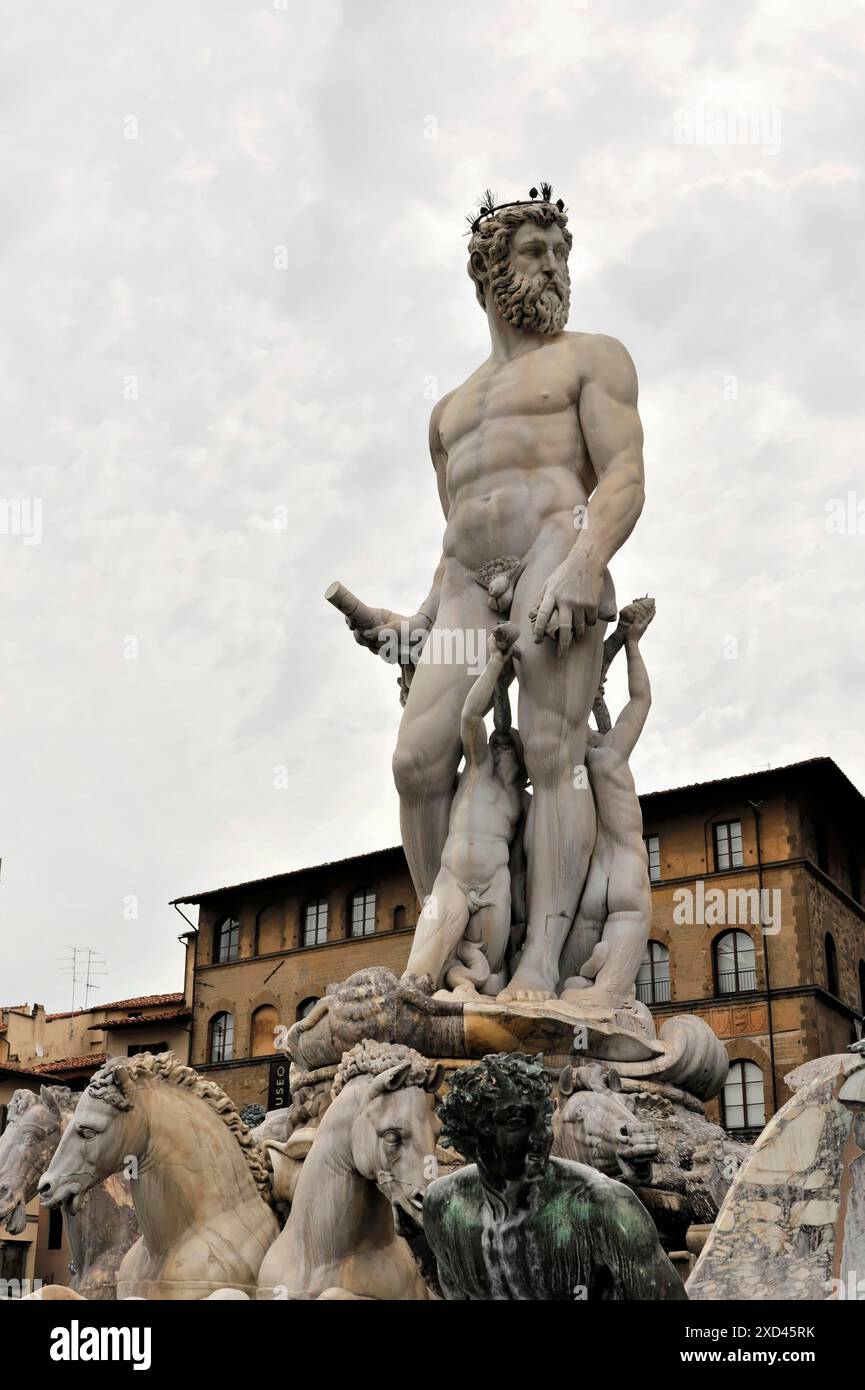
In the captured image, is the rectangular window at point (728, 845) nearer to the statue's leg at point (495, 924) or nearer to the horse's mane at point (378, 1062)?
the statue's leg at point (495, 924)

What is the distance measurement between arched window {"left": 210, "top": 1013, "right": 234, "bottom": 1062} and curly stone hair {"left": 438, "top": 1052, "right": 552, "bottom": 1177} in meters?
48.5

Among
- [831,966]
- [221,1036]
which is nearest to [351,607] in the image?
[831,966]

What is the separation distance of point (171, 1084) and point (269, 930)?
1814 inches

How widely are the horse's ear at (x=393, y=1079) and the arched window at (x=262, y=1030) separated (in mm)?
45503

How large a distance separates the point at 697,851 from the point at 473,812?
37.4m

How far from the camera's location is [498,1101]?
3656 millimetres

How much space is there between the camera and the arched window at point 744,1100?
39.2 m

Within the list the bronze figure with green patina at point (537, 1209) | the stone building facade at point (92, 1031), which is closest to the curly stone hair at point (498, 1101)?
the bronze figure with green patina at point (537, 1209)

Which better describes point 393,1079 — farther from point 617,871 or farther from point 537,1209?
point 617,871

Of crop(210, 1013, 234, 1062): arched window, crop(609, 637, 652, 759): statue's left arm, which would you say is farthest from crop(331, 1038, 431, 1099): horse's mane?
crop(210, 1013, 234, 1062): arched window

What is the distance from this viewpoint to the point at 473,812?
7484 millimetres
